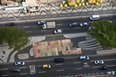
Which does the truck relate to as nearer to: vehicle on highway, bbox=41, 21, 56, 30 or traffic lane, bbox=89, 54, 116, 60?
vehicle on highway, bbox=41, 21, 56, 30

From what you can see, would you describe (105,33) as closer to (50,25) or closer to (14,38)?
(50,25)

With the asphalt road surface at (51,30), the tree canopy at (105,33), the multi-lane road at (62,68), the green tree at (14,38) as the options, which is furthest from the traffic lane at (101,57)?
the green tree at (14,38)

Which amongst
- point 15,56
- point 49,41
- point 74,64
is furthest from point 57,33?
point 15,56

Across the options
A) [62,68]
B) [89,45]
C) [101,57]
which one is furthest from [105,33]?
[62,68]

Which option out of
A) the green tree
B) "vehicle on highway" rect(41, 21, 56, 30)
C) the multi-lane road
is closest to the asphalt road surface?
"vehicle on highway" rect(41, 21, 56, 30)

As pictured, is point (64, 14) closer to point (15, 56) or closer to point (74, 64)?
point (74, 64)
